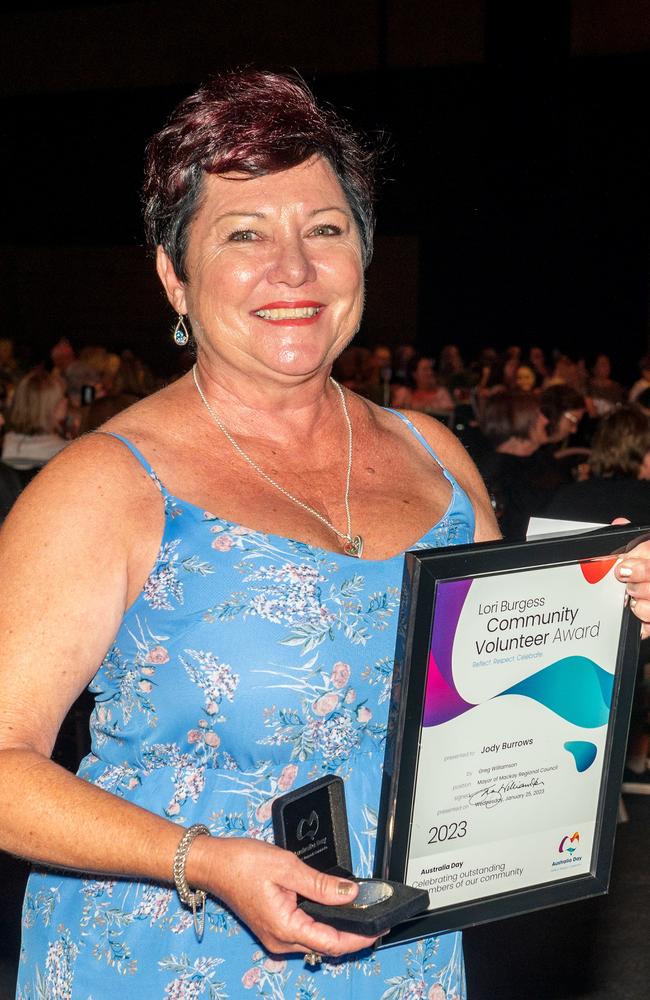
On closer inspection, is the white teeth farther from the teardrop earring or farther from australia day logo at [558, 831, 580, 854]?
australia day logo at [558, 831, 580, 854]

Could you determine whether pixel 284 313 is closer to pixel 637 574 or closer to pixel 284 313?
pixel 284 313

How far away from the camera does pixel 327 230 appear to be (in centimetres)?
177

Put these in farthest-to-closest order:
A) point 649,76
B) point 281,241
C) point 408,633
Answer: point 649,76 < point 281,241 < point 408,633

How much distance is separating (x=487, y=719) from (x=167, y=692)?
0.40 meters

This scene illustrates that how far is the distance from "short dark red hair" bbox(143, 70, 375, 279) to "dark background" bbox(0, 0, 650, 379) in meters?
12.1

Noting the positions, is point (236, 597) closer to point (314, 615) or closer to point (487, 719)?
point (314, 615)

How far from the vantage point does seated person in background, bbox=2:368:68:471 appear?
7867mm

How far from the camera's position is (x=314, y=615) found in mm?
1594

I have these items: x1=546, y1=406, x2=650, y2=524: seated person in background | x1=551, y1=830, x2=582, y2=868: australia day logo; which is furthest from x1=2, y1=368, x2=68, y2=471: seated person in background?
x1=551, y1=830, x2=582, y2=868: australia day logo

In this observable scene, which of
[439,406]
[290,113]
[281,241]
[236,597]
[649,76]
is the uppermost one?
[649,76]

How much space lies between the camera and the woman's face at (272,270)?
1.71 metres

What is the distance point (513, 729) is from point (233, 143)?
0.87 meters

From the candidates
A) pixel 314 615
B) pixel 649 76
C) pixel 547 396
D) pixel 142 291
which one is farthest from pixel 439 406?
pixel 314 615
